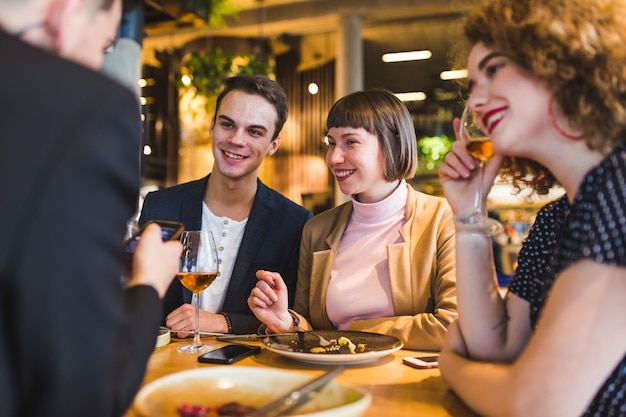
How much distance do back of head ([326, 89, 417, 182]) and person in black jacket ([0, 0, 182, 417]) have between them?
1544 millimetres

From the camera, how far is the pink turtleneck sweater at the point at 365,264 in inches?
76.4

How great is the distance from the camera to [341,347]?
1.38m

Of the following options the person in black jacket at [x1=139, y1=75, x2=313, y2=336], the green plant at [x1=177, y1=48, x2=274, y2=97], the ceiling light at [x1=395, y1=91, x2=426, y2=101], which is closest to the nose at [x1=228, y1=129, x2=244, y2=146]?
the person in black jacket at [x1=139, y1=75, x2=313, y2=336]

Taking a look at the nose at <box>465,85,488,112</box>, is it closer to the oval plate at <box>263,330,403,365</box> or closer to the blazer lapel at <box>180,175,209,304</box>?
the oval plate at <box>263,330,403,365</box>

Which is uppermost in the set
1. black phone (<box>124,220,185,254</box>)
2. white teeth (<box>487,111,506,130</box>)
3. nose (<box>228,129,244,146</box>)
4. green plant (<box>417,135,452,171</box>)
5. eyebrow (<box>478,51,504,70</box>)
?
green plant (<box>417,135,452,171</box>)

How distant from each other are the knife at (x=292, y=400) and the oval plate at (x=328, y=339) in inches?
15.7

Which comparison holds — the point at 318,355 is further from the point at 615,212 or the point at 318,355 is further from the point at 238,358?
the point at 615,212

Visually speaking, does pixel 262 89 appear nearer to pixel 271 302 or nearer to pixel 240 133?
pixel 240 133

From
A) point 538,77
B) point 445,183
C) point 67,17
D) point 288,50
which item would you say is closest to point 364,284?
point 445,183

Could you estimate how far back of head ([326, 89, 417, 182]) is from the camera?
2.12 meters

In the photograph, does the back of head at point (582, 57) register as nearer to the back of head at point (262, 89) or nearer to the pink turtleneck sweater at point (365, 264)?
the pink turtleneck sweater at point (365, 264)

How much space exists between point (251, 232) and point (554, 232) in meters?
1.49

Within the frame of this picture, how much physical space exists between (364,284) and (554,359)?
1171 millimetres

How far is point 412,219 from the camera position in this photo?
2016 millimetres
